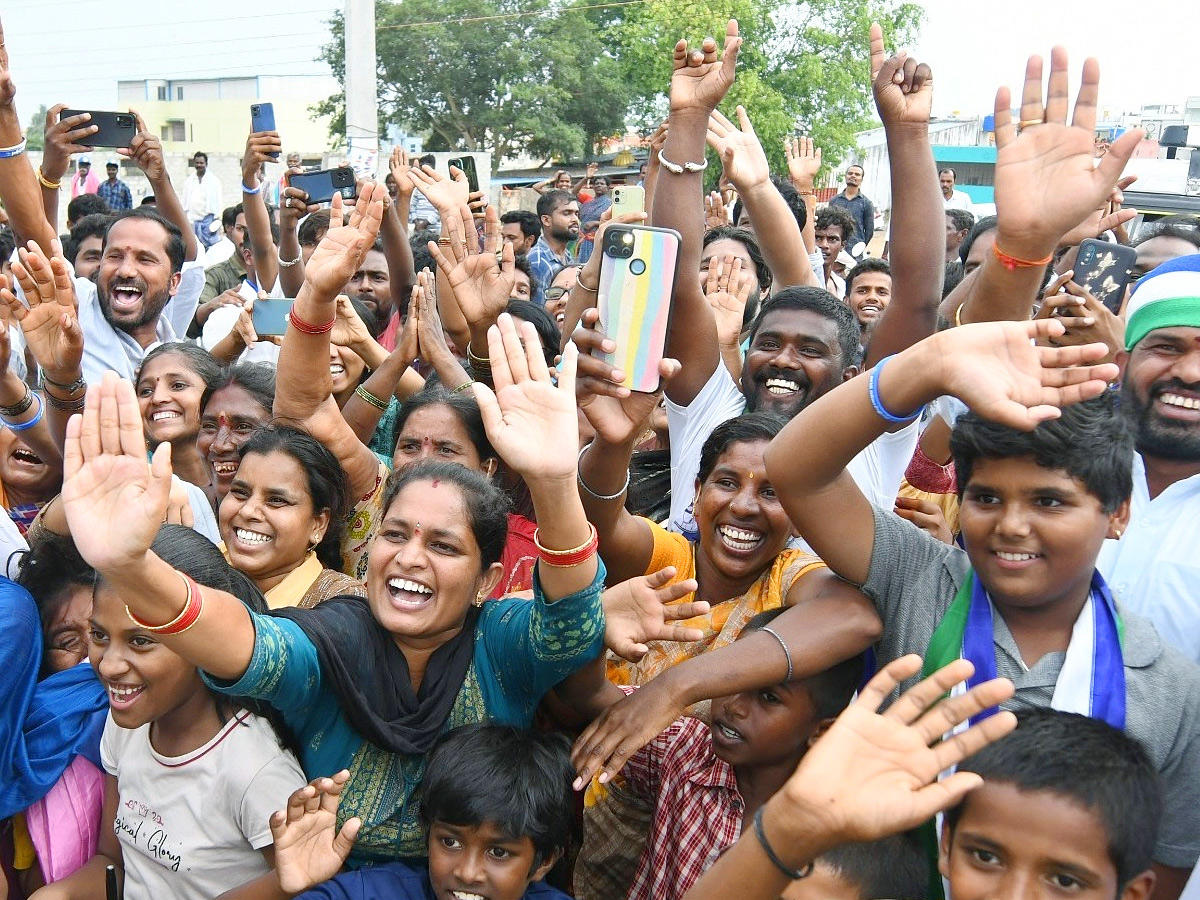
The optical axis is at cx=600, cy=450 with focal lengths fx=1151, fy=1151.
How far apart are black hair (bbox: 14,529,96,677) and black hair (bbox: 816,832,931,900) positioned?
1996 millimetres

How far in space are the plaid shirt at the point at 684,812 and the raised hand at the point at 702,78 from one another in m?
1.77

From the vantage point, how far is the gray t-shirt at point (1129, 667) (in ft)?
6.51

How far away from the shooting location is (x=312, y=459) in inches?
121

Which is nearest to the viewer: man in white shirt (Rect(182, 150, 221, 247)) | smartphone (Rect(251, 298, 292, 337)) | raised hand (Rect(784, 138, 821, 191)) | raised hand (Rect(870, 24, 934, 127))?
raised hand (Rect(870, 24, 934, 127))

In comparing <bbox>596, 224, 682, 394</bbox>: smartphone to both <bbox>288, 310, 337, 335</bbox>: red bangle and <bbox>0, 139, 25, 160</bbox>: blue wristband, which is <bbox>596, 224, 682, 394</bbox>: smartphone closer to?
<bbox>288, 310, 337, 335</bbox>: red bangle

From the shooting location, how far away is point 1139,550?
253 cm

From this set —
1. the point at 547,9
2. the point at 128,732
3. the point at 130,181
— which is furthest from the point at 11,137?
the point at 547,9

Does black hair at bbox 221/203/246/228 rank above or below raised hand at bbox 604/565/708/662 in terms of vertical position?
above

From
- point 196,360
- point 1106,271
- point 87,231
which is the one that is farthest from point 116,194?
point 1106,271

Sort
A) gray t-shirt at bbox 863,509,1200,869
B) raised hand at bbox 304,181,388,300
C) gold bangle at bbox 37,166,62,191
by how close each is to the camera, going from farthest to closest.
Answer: gold bangle at bbox 37,166,62,191 < raised hand at bbox 304,181,388,300 < gray t-shirt at bbox 863,509,1200,869

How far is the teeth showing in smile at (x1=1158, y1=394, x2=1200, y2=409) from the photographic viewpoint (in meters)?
2.73

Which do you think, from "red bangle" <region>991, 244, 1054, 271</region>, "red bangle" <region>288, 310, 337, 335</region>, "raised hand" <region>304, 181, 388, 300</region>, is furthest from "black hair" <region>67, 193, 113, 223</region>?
"red bangle" <region>991, 244, 1054, 271</region>

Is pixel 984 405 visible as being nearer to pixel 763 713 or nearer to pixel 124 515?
pixel 763 713

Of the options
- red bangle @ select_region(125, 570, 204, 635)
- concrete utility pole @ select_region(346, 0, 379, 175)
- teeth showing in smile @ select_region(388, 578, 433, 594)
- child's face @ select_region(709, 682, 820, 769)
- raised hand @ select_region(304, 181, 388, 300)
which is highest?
concrete utility pole @ select_region(346, 0, 379, 175)
